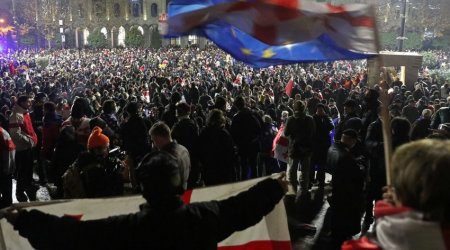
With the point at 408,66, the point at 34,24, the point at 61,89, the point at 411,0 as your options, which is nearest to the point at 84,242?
the point at 61,89

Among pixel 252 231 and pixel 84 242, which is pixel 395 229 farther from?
pixel 252 231

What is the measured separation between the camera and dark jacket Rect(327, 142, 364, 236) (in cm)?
537

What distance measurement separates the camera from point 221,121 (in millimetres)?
6629

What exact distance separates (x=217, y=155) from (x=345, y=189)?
1856 mm

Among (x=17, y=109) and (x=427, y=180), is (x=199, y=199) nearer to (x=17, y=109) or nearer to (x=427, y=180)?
(x=427, y=180)

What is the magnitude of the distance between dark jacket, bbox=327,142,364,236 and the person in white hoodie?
3694 mm

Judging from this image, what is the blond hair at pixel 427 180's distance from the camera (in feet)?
5.36

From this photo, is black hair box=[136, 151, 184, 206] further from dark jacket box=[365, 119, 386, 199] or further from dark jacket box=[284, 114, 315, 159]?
dark jacket box=[284, 114, 315, 159]

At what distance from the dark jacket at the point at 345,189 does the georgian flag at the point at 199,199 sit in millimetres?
1645

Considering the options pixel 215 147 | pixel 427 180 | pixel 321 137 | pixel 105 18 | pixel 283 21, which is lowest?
pixel 321 137

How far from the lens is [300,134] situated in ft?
25.2

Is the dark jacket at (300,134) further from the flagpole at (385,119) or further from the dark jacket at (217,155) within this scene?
the flagpole at (385,119)

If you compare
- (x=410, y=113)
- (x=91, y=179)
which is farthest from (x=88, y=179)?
(x=410, y=113)

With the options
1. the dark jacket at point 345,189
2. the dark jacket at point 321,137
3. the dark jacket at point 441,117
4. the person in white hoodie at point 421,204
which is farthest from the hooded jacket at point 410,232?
the dark jacket at point 441,117
